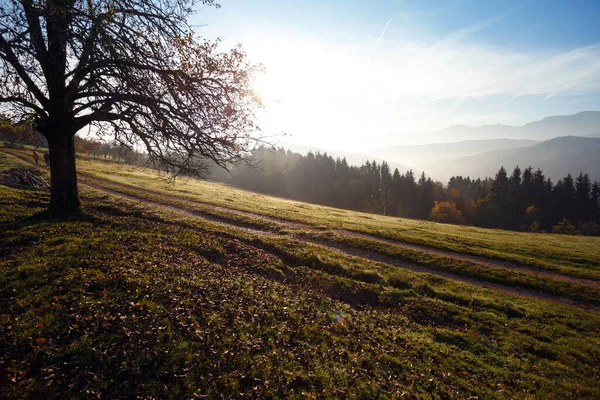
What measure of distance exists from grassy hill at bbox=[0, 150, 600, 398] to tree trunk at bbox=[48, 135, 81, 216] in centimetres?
101

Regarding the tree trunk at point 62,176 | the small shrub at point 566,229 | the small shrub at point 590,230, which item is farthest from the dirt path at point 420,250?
the small shrub at point 590,230

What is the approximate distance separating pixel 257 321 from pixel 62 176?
15807mm

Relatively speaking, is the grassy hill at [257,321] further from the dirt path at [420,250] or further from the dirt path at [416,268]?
the dirt path at [420,250]

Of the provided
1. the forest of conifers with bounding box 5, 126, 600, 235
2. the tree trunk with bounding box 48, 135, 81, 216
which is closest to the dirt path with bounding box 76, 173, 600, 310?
the tree trunk with bounding box 48, 135, 81, 216

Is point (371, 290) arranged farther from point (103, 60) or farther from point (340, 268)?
point (103, 60)

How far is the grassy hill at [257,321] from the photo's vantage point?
21.4 ft

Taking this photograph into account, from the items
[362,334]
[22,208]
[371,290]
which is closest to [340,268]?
[371,290]

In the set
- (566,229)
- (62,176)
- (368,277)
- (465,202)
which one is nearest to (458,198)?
(465,202)

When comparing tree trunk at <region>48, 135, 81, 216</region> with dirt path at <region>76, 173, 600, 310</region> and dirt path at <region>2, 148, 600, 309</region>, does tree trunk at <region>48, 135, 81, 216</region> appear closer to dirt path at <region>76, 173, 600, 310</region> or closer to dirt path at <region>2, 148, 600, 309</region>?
dirt path at <region>2, 148, 600, 309</region>

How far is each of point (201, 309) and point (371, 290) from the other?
9.61 metres

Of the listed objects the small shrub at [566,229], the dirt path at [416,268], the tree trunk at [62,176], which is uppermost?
the tree trunk at [62,176]

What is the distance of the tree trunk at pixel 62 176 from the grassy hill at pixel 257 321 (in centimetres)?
101

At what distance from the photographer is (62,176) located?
16406 millimetres

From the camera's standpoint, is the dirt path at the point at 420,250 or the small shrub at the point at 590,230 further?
the small shrub at the point at 590,230
